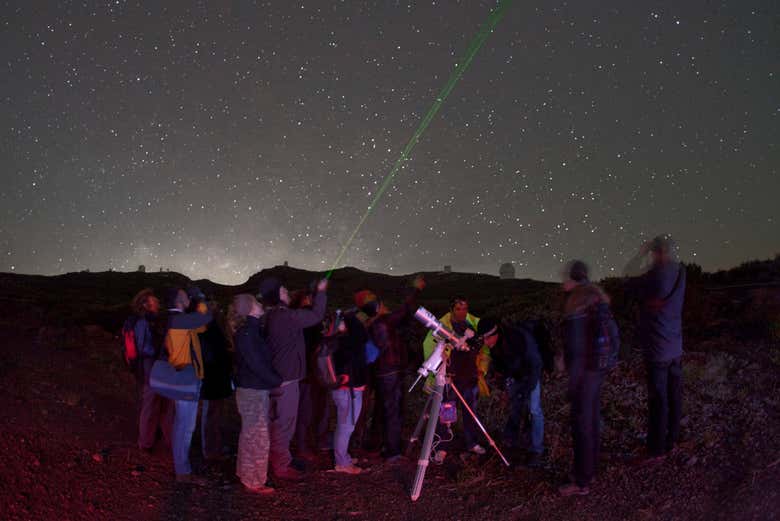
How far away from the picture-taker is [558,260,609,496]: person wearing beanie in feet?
18.9

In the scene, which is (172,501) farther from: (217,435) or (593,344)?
(593,344)

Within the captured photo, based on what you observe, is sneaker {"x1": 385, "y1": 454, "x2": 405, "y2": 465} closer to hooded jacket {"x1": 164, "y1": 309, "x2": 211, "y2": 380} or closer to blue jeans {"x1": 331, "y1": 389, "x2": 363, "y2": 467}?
blue jeans {"x1": 331, "y1": 389, "x2": 363, "y2": 467}

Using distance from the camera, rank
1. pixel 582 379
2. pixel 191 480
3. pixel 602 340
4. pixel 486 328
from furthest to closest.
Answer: pixel 486 328
pixel 191 480
pixel 582 379
pixel 602 340

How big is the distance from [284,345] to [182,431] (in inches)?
58.2

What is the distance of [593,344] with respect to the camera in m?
5.70

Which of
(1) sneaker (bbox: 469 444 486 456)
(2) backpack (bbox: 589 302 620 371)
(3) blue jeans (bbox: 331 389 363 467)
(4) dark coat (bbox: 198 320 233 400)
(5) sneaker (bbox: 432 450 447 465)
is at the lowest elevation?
(5) sneaker (bbox: 432 450 447 465)

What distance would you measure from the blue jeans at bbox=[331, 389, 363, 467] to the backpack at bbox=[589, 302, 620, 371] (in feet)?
8.85

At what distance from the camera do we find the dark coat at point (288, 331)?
641 centimetres

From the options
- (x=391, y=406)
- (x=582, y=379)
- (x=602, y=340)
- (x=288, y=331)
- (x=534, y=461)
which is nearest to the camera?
(x=602, y=340)

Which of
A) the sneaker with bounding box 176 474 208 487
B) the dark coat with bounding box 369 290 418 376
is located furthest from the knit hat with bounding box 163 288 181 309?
the dark coat with bounding box 369 290 418 376

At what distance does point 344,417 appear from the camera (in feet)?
22.7

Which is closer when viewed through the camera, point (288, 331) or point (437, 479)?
point (288, 331)

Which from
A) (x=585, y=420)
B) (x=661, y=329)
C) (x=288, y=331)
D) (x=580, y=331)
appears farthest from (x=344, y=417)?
(x=661, y=329)

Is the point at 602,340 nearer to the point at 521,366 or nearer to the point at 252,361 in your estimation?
the point at 521,366
